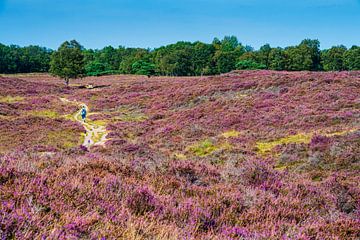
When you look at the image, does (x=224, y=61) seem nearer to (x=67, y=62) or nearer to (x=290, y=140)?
(x=67, y=62)

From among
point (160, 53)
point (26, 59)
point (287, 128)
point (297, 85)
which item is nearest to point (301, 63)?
point (160, 53)

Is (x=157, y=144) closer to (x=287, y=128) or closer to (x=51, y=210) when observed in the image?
(x=287, y=128)

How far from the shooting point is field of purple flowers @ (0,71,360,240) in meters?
3.90

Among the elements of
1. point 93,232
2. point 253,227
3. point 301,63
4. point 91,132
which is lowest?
point 91,132

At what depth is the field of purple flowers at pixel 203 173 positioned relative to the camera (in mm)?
3904

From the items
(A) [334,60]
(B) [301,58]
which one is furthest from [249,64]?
(A) [334,60]

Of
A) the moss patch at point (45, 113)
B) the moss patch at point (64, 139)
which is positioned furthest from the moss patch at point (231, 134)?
the moss patch at point (45, 113)

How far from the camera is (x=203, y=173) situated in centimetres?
778

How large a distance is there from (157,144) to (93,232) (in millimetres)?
17544

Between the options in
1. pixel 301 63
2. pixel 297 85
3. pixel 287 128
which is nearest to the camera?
pixel 287 128

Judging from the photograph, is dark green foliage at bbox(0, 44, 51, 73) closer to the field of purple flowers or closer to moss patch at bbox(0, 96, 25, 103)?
moss patch at bbox(0, 96, 25, 103)

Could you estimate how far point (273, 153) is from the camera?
52.8ft

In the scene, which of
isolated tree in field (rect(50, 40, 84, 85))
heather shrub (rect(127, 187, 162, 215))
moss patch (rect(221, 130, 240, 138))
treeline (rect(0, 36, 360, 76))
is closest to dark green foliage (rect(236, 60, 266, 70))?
treeline (rect(0, 36, 360, 76))

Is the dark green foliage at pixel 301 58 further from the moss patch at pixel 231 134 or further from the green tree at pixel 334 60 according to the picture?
the moss patch at pixel 231 134
